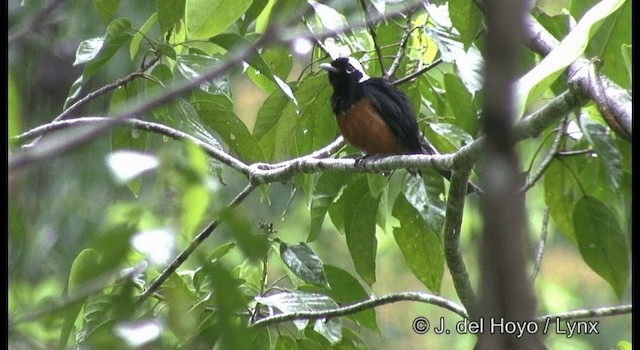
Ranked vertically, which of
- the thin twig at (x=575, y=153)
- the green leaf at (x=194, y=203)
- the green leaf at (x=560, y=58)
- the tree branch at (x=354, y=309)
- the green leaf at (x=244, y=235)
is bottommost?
the tree branch at (x=354, y=309)

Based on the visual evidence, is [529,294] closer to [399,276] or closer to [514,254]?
[514,254]

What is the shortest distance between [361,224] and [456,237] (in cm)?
47

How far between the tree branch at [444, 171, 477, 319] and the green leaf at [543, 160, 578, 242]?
64 centimetres

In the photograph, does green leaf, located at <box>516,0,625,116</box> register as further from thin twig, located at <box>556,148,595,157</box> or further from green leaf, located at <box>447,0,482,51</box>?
thin twig, located at <box>556,148,595,157</box>

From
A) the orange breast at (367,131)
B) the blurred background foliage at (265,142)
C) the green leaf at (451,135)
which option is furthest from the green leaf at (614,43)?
the orange breast at (367,131)

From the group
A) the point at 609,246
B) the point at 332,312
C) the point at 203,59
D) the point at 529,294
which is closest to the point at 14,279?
the point at 529,294

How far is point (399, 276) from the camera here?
30.2 feet

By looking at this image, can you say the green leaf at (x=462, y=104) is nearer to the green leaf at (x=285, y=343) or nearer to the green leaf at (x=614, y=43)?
the green leaf at (x=614, y=43)

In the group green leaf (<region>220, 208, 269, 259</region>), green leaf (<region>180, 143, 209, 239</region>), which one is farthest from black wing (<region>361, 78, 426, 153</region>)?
green leaf (<region>220, 208, 269, 259</region>)

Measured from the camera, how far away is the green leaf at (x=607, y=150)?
9.20 feet

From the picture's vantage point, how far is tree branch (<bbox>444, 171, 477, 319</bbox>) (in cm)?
251

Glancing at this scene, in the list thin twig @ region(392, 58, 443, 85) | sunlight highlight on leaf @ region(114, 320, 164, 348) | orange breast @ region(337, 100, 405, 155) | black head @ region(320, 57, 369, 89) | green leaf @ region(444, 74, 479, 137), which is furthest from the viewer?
black head @ region(320, 57, 369, 89)

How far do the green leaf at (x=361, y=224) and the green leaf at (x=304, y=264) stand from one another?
1.41 ft

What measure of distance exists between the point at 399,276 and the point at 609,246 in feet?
20.5
